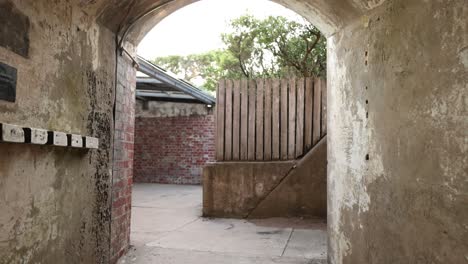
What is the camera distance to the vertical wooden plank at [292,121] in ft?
20.3

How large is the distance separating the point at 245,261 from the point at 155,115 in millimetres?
Result: 8932

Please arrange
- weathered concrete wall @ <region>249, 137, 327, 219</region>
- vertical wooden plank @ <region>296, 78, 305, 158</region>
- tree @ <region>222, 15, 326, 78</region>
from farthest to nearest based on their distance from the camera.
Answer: tree @ <region>222, 15, 326, 78</region> → vertical wooden plank @ <region>296, 78, 305, 158</region> → weathered concrete wall @ <region>249, 137, 327, 219</region>

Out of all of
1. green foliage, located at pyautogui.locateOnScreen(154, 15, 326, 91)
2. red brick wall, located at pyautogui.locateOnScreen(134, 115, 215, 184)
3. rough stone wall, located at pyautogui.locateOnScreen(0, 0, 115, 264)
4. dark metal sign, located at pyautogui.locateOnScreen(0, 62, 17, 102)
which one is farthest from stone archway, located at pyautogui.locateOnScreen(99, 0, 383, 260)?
red brick wall, located at pyautogui.locateOnScreen(134, 115, 215, 184)

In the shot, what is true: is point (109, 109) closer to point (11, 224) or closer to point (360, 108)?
point (11, 224)

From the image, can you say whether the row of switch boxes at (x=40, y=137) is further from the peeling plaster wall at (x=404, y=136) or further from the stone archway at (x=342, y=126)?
the peeling plaster wall at (x=404, y=136)

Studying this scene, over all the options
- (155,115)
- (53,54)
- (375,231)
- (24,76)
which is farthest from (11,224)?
(155,115)

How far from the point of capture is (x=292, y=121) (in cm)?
620

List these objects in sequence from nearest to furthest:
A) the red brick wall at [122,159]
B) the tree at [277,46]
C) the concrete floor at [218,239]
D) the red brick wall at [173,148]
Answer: the red brick wall at [122,159]
the concrete floor at [218,239]
the tree at [277,46]
the red brick wall at [173,148]

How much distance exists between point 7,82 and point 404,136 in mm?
2125

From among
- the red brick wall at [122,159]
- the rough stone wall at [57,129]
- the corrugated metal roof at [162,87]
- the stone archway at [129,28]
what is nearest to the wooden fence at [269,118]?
the corrugated metal roof at [162,87]

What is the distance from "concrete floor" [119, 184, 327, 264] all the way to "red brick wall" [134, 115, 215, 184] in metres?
4.67

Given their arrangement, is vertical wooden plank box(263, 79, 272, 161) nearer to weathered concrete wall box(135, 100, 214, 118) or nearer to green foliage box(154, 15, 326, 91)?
green foliage box(154, 15, 326, 91)

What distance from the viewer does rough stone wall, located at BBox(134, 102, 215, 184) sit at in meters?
11.6

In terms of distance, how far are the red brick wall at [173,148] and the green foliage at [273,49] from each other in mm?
2046
